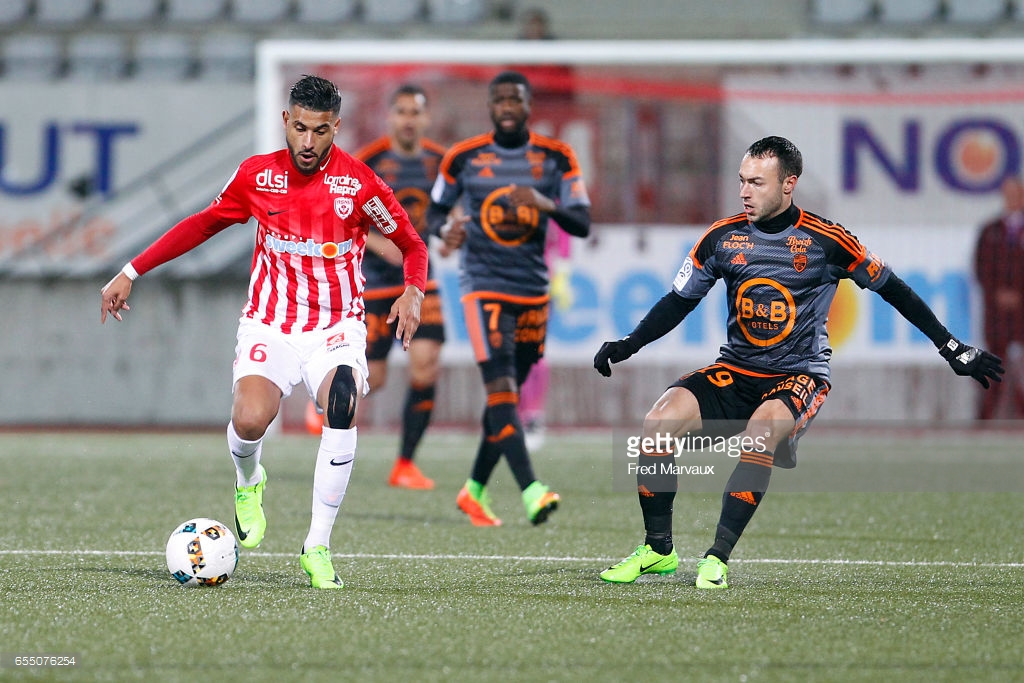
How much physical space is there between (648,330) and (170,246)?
6.04 ft

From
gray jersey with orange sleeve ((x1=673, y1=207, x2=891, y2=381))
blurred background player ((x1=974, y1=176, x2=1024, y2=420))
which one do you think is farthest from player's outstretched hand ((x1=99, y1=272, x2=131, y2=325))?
blurred background player ((x1=974, y1=176, x2=1024, y2=420))

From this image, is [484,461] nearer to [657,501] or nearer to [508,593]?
[657,501]

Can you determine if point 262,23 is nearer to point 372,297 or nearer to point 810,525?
point 372,297

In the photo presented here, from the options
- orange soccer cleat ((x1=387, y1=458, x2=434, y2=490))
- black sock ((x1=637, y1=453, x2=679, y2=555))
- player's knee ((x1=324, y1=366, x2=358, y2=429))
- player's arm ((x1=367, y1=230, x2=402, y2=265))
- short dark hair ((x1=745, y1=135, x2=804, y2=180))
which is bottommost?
orange soccer cleat ((x1=387, y1=458, x2=434, y2=490))

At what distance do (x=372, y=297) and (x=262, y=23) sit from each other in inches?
314

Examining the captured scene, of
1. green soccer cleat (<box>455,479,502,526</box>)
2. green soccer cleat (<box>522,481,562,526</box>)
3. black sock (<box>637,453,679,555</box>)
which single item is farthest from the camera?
green soccer cleat (<box>455,479,502,526</box>)

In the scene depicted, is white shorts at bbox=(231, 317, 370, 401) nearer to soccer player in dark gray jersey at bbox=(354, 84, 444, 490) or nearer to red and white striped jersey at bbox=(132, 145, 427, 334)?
red and white striped jersey at bbox=(132, 145, 427, 334)

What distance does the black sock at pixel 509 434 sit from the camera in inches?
268

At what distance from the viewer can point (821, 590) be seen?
5.09 meters

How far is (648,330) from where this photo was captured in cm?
540

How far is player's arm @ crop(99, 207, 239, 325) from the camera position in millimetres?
5164

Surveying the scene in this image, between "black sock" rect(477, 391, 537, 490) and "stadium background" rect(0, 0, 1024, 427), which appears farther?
"stadium background" rect(0, 0, 1024, 427)

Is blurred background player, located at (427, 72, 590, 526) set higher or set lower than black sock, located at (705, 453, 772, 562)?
higher

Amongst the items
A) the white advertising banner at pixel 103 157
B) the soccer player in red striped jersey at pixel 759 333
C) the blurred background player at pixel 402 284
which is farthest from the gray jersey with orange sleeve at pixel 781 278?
the white advertising banner at pixel 103 157
